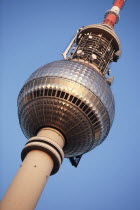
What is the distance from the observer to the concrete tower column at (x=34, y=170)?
60.1 ft

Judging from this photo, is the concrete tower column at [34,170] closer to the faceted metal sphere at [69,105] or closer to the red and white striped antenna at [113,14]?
the faceted metal sphere at [69,105]

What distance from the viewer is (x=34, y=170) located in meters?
20.4

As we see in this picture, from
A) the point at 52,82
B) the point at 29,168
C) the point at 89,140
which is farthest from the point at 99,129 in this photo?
the point at 29,168

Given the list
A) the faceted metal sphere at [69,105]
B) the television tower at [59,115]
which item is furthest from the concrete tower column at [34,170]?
the faceted metal sphere at [69,105]

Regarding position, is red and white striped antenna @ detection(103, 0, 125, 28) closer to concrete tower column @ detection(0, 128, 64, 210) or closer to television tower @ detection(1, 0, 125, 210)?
television tower @ detection(1, 0, 125, 210)

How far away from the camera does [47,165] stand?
2141 cm

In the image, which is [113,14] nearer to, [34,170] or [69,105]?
[69,105]

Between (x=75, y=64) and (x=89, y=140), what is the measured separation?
8049 mm

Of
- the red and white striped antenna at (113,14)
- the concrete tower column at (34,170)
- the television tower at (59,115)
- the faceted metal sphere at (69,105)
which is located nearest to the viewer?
the concrete tower column at (34,170)

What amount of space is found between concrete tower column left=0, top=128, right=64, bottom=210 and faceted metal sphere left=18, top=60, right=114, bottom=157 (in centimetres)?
160

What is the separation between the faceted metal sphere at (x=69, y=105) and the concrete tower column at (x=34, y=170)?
5.24 feet

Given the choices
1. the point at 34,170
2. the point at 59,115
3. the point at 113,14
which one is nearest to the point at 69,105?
the point at 59,115

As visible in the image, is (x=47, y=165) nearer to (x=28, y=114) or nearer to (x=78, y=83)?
(x=28, y=114)

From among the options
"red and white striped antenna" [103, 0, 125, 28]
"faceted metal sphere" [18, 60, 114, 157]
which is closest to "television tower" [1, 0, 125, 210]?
"faceted metal sphere" [18, 60, 114, 157]
